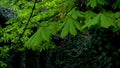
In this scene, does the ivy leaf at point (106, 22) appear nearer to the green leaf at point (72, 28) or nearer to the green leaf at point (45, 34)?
the green leaf at point (72, 28)

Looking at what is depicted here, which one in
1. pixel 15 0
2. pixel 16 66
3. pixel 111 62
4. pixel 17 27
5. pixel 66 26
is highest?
pixel 66 26

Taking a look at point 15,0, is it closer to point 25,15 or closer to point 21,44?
point 25,15

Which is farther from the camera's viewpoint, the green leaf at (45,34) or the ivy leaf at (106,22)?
the green leaf at (45,34)

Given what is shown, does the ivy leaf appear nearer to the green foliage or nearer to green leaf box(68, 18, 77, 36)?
the green foliage

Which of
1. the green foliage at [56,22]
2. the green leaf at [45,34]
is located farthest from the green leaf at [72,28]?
the green leaf at [45,34]

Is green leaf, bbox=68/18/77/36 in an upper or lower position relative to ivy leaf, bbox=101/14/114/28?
lower

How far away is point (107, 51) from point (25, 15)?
2.84m

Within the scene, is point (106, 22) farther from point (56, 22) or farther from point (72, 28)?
point (56, 22)

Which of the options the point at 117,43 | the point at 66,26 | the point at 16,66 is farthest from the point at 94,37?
the point at 66,26

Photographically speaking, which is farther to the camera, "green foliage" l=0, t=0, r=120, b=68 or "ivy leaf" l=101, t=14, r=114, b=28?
"green foliage" l=0, t=0, r=120, b=68

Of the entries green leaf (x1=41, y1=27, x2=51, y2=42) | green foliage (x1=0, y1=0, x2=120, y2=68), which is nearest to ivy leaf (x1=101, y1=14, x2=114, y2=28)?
green foliage (x1=0, y1=0, x2=120, y2=68)

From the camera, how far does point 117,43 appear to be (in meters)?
5.66

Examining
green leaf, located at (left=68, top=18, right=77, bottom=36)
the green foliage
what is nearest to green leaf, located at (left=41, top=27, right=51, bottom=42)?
the green foliage

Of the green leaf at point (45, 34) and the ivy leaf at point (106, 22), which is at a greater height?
the ivy leaf at point (106, 22)
